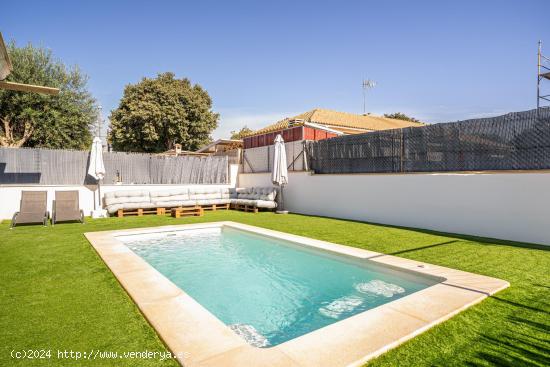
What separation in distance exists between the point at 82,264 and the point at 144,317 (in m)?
2.73

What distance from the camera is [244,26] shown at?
44.3ft

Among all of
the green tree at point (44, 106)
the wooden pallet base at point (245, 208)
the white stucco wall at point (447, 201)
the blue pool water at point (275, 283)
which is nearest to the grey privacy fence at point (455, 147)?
the white stucco wall at point (447, 201)

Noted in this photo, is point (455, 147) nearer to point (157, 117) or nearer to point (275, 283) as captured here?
point (275, 283)

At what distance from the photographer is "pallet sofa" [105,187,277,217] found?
1216 centimetres

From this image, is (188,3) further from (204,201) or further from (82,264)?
(82,264)

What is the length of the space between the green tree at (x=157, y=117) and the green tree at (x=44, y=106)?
9.21m

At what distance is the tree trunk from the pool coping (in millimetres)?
15919

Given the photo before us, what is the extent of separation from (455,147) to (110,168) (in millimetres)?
12535

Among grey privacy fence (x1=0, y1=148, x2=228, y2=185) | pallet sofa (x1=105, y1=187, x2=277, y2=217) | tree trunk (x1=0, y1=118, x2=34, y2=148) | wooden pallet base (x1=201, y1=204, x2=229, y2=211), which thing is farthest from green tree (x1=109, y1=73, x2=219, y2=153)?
wooden pallet base (x1=201, y1=204, x2=229, y2=211)

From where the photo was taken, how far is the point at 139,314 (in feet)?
10.5

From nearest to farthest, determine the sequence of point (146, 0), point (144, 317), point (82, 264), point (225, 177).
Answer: point (144, 317) < point (82, 264) < point (146, 0) < point (225, 177)

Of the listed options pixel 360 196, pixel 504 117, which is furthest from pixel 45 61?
pixel 504 117

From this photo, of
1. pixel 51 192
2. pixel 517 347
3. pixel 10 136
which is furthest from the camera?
pixel 10 136

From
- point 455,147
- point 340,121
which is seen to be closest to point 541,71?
point 455,147
